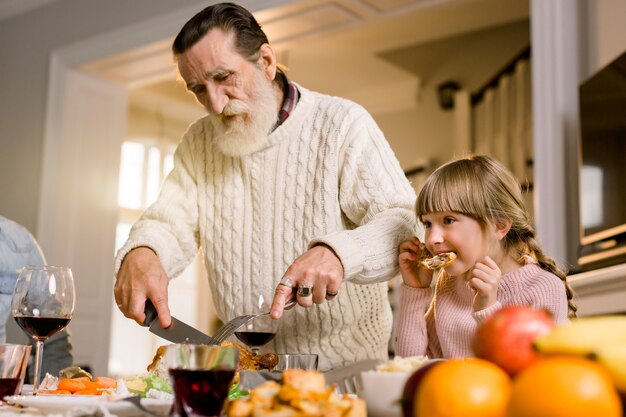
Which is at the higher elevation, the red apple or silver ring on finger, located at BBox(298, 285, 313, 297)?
silver ring on finger, located at BBox(298, 285, 313, 297)

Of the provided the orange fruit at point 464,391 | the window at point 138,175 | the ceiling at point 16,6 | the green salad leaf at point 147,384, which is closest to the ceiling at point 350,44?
the ceiling at point 16,6

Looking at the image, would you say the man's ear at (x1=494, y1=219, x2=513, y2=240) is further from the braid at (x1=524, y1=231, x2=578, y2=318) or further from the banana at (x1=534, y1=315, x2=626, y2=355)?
the banana at (x1=534, y1=315, x2=626, y2=355)

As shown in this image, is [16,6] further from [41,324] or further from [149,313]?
[41,324]

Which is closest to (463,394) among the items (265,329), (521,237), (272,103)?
(265,329)

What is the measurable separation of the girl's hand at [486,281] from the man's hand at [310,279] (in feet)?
0.89

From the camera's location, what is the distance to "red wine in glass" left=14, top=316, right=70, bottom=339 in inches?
44.7

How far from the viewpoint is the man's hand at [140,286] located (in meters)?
1.39

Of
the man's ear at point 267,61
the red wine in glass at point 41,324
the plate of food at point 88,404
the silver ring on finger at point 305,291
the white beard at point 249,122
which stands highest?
the man's ear at point 267,61

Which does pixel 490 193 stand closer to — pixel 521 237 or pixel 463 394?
pixel 521 237

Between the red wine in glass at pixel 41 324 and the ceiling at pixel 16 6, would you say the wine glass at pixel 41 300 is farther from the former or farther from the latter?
the ceiling at pixel 16 6

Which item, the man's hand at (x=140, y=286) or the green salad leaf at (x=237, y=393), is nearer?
the green salad leaf at (x=237, y=393)

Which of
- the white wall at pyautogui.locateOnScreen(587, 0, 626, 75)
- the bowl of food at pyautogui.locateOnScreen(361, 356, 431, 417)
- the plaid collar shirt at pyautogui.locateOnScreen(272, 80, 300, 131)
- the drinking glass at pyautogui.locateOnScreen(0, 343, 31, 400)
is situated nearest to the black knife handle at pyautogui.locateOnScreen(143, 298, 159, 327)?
the drinking glass at pyautogui.locateOnScreen(0, 343, 31, 400)

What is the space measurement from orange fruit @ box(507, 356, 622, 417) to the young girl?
2.87 ft

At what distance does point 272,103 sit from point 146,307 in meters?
0.64
